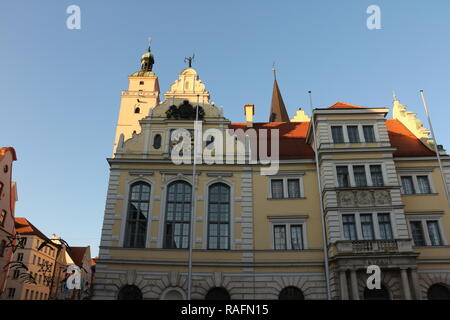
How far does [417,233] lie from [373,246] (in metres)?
4.49

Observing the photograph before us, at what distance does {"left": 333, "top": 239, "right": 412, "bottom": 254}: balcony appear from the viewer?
68.4 ft

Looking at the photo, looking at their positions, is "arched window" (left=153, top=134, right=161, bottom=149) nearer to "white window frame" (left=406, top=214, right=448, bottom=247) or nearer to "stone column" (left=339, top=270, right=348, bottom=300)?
"stone column" (left=339, top=270, right=348, bottom=300)

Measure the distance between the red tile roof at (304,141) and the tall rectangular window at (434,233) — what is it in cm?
507

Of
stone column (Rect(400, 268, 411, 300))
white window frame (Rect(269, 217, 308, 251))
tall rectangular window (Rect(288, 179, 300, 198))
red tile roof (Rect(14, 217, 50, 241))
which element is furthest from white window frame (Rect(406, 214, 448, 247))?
red tile roof (Rect(14, 217, 50, 241))

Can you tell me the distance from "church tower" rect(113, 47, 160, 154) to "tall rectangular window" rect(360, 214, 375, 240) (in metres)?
32.0

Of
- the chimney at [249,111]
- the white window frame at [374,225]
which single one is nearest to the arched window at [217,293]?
the white window frame at [374,225]

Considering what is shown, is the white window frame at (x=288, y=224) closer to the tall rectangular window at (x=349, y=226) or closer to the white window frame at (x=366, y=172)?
the tall rectangular window at (x=349, y=226)

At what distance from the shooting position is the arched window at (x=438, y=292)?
21203 mm

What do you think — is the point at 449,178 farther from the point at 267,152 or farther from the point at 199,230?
the point at 199,230

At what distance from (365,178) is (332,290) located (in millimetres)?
7795

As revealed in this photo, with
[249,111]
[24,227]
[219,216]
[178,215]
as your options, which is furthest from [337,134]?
[24,227]

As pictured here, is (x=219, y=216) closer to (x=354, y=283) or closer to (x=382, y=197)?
(x=354, y=283)

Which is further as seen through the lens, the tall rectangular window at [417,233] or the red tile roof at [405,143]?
the red tile roof at [405,143]

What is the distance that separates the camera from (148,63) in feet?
177
